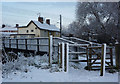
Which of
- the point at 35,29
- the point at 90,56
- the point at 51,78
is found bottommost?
the point at 51,78

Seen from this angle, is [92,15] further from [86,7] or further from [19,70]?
[19,70]

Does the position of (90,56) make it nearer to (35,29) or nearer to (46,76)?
(46,76)

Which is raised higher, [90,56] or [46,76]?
[90,56]

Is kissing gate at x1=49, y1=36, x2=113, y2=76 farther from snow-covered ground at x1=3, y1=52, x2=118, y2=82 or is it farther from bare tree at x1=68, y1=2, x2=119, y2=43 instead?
bare tree at x1=68, y1=2, x2=119, y2=43

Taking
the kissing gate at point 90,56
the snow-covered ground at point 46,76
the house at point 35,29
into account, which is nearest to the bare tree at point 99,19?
the house at point 35,29

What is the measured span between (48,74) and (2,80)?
1242 millimetres

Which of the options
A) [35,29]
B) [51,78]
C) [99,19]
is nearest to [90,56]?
[51,78]

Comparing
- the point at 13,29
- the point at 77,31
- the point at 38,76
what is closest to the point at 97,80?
the point at 38,76

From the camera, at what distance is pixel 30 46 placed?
7.92m

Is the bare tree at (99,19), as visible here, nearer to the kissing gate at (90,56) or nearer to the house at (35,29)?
the house at (35,29)

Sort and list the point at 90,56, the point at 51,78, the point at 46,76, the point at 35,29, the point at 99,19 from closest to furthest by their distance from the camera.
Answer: the point at 51,78
the point at 46,76
the point at 90,56
the point at 99,19
the point at 35,29

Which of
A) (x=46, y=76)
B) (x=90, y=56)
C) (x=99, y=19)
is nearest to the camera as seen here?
(x=46, y=76)

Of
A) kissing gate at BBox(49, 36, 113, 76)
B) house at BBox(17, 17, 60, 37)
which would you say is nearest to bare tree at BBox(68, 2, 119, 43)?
house at BBox(17, 17, 60, 37)

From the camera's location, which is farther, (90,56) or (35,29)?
(35,29)
